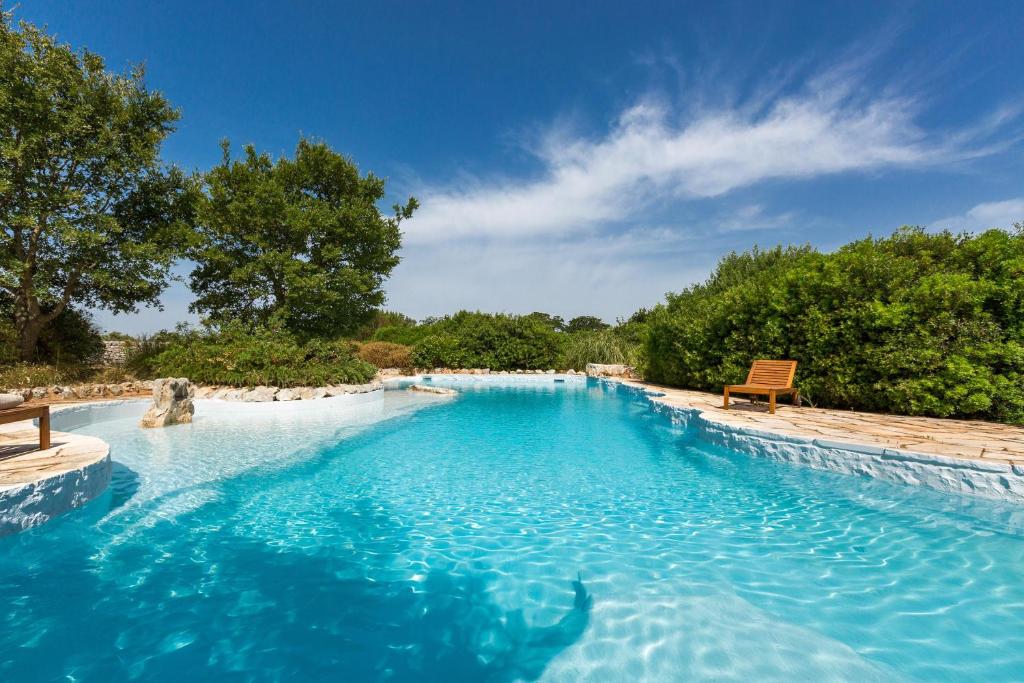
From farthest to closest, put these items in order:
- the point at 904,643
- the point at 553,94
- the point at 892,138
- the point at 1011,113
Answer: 1. the point at 553,94
2. the point at 892,138
3. the point at 1011,113
4. the point at 904,643

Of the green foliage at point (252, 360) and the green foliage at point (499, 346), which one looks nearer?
the green foliage at point (252, 360)

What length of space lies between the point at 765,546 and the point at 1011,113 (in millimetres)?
12204

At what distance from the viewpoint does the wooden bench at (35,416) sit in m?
3.96

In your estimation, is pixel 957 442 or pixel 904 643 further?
pixel 957 442

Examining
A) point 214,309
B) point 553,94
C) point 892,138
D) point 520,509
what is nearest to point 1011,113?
point 892,138

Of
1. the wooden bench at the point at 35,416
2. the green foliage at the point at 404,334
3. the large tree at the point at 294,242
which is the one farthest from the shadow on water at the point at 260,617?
the green foliage at the point at 404,334

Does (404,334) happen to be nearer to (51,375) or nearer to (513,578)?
(51,375)

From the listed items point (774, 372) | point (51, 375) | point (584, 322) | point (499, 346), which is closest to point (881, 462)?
point (774, 372)

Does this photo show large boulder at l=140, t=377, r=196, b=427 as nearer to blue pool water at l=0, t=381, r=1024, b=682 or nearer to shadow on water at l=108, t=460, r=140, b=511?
shadow on water at l=108, t=460, r=140, b=511

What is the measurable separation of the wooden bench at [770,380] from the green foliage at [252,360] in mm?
10640

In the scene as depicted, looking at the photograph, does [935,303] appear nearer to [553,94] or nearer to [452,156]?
[553,94]

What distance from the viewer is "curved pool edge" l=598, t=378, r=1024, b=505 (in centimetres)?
414

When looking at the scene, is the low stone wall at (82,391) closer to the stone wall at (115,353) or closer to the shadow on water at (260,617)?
the stone wall at (115,353)

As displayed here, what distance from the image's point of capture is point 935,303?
696cm
